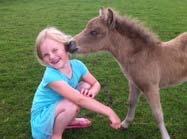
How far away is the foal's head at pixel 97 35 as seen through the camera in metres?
5.11

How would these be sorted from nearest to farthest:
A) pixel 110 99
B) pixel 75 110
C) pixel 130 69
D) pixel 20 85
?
pixel 75 110 < pixel 130 69 < pixel 110 99 < pixel 20 85

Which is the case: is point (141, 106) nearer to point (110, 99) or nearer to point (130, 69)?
point (110, 99)

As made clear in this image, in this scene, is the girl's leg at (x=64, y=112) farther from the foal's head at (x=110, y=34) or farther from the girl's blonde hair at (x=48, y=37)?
the foal's head at (x=110, y=34)

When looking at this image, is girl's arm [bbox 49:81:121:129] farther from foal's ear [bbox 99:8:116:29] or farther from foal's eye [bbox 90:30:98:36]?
foal's ear [bbox 99:8:116:29]

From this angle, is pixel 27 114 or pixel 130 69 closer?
pixel 130 69

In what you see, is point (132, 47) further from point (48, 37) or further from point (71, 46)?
point (48, 37)

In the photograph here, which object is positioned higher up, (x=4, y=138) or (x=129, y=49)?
(x=129, y=49)

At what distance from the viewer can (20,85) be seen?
7.01 m

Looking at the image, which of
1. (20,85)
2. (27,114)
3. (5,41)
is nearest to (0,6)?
(5,41)

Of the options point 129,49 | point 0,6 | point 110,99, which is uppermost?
point 129,49

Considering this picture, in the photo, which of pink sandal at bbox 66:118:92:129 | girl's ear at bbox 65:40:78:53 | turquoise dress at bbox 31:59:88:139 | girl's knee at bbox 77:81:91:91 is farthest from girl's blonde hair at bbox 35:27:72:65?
pink sandal at bbox 66:118:92:129

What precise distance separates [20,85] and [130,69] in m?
2.50

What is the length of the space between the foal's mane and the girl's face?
0.80 m

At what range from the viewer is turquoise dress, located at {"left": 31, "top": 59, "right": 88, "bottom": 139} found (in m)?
4.75
